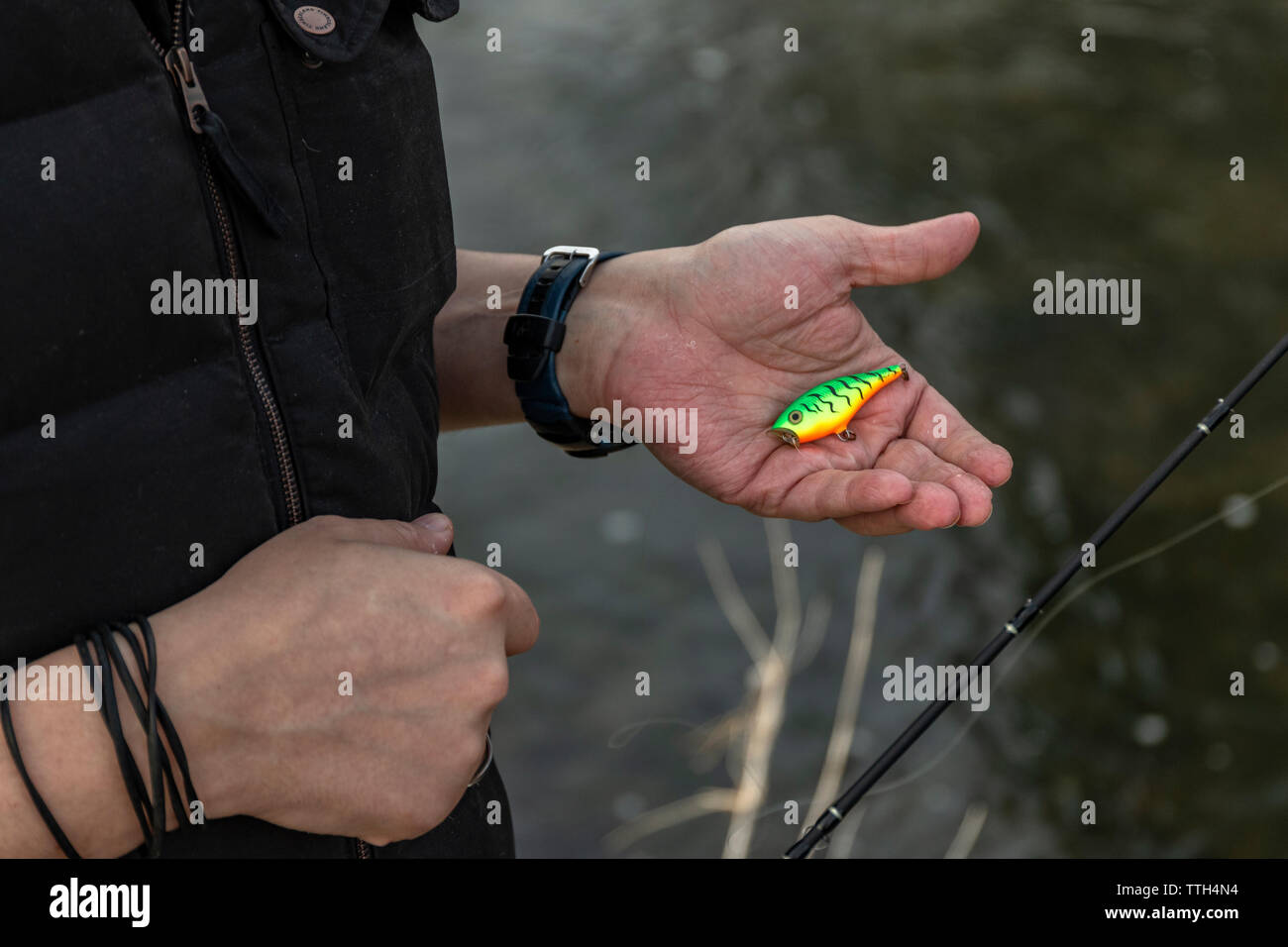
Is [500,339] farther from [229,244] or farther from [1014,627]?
[1014,627]

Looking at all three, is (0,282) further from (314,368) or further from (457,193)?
(457,193)

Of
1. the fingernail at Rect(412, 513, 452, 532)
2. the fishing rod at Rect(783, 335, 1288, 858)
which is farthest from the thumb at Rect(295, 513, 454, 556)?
the fishing rod at Rect(783, 335, 1288, 858)

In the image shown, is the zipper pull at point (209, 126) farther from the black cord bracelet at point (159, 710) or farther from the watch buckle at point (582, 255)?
the watch buckle at point (582, 255)

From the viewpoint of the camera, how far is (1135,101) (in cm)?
404

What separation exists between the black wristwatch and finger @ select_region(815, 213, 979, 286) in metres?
0.35

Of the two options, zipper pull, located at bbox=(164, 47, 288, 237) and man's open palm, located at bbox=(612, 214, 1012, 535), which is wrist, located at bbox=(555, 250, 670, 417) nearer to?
man's open palm, located at bbox=(612, 214, 1012, 535)

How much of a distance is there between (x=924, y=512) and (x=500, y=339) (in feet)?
1.98

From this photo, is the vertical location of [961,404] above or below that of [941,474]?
above

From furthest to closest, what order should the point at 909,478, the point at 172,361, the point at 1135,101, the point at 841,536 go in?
the point at 1135,101 → the point at 841,536 → the point at 909,478 → the point at 172,361

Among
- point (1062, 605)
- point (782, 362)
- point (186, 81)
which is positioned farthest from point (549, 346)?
point (1062, 605)

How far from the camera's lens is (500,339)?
1.65 meters

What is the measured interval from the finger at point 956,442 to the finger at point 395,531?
27.9 inches

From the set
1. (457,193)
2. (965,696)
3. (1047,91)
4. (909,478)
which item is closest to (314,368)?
(909,478)
